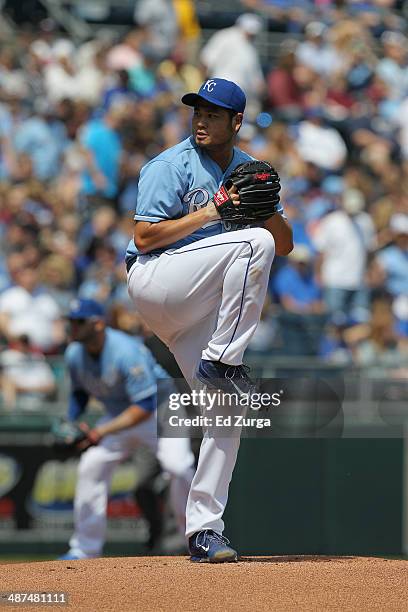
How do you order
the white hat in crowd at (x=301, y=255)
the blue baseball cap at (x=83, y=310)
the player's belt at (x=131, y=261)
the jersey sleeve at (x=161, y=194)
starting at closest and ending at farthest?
the jersey sleeve at (x=161, y=194), the player's belt at (x=131, y=261), the blue baseball cap at (x=83, y=310), the white hat in crowd at (x=301, y=255)

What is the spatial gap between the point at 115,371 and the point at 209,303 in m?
3.90

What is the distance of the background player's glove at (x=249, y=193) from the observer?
18.7 feet

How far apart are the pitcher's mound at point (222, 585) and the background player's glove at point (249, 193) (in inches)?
63.1

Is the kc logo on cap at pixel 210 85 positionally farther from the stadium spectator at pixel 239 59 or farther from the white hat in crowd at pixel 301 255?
the stadium spectator at pixel 239 59

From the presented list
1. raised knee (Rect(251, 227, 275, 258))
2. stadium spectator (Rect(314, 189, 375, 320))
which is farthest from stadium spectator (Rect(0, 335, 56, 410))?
raised knee (Rect(251, 227, 275, 258))

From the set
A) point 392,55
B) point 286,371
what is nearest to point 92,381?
point 286,371

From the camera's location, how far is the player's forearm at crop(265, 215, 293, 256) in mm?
6152

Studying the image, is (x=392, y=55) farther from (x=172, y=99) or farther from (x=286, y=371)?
(x=286, y=371)

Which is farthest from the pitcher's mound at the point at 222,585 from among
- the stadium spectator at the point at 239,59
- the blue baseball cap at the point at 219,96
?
the stadium spectator at the point at 239,59

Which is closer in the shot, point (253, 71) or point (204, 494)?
point (204, 494)

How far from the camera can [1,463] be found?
37.2 ft

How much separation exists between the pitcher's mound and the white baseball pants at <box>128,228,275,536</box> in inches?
14.6

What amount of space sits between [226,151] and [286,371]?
191 inches

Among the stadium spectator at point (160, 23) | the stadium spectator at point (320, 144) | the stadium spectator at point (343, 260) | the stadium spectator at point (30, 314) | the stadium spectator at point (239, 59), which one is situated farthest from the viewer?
the stadium spectator at point (160, 23)
